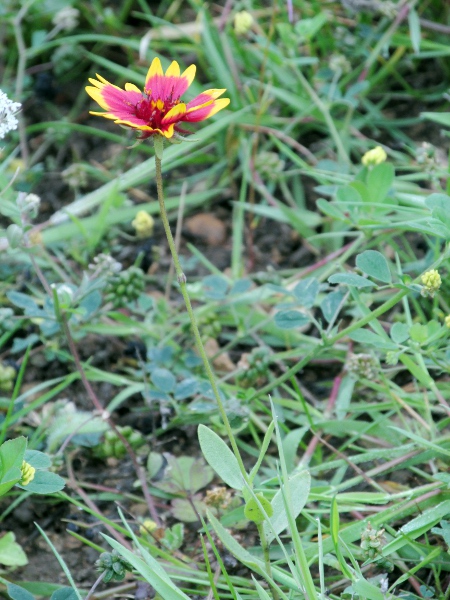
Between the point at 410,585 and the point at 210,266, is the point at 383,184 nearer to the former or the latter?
the point at 210,266

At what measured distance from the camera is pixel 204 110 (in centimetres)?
119

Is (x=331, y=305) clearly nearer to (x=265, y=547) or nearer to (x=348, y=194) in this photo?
(x=348, y=194)

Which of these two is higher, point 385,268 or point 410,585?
point 385,268

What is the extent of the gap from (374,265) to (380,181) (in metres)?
0.29

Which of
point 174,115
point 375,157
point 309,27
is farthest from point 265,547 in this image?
point 309,27

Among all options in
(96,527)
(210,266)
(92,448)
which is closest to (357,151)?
(210,266)

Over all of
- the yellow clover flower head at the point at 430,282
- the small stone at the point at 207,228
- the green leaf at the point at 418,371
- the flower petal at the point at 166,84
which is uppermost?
the flower petal at the point at 166,84

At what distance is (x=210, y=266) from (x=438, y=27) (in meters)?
0.99

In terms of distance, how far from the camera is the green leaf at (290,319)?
5.12ft

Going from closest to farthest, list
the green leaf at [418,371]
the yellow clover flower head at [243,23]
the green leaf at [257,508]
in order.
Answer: the green leaf at [257,508] < the green leaf at [418,371] < the yellow clover flower head at [243,23]

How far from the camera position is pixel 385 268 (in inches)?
53.1

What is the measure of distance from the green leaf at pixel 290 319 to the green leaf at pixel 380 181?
0.94ft

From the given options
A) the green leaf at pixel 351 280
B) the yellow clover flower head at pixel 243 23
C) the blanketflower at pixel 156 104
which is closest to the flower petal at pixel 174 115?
the blanketflower at pixel 156 104

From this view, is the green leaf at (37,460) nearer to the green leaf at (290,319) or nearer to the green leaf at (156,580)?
the green leaf at (156,580)
